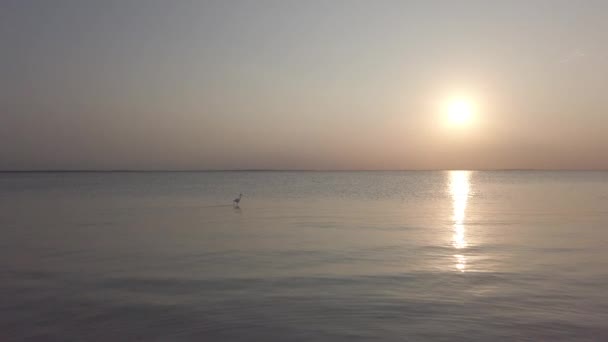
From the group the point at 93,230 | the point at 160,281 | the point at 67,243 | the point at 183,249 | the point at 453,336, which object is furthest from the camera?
the point at 93,230

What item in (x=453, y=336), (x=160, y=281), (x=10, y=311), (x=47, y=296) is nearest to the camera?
(x=453, y=336)

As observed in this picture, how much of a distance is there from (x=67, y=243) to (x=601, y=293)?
16537 mm

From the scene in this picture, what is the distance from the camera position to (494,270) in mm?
13352

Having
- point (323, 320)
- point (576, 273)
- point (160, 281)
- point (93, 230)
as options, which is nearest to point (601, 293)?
point (576, 273)

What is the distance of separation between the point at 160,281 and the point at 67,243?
7926 millimetres

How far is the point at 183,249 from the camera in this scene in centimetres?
1709

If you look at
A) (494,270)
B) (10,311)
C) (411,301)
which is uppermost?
(494,270)

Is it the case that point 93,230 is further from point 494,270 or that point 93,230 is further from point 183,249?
point 494,270

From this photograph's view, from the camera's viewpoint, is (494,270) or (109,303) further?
(494,270)

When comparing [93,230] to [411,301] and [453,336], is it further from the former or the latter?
[453,336]

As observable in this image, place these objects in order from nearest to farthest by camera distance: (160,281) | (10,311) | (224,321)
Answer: (224,321) < (10,311) < (160,281)

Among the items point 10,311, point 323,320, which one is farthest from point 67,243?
point 323,320

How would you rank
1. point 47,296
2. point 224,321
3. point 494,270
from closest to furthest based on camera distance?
1. point 224,321
2. point 47,296
3. point 494,270

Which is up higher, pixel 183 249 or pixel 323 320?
pixel 183 249
